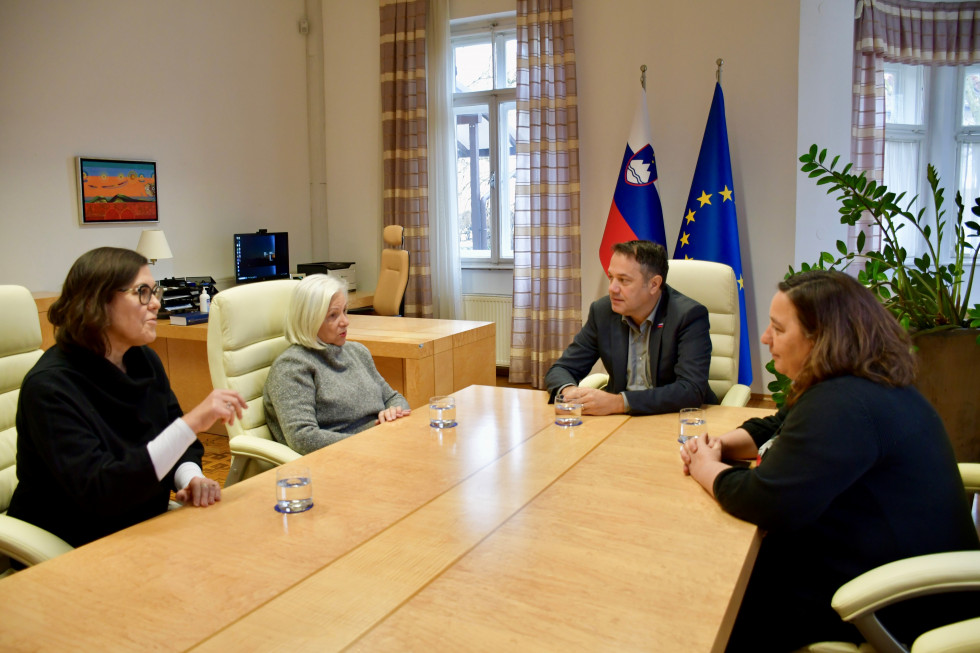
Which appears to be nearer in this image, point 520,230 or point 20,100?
point 20,100

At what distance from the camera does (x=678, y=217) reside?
17.8 ft

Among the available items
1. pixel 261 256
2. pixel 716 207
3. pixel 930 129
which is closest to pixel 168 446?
pixel 716 207

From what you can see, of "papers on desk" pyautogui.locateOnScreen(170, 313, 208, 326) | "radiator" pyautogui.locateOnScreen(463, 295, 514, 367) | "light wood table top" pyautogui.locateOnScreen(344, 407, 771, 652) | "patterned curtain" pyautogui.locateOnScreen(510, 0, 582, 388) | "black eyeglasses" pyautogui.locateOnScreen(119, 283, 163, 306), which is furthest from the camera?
"radiator" pyautogui.locateOnScreen(463, 295, 514, 367)

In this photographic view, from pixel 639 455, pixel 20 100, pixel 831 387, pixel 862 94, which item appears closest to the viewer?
pixel 831 387

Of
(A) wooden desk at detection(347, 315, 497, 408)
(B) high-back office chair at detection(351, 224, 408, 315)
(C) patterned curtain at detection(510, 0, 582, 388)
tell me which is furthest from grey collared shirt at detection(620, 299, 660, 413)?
(B) high-back office chair at detection(351, 224, 408, 315)

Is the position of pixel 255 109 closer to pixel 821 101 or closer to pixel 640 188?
pixel 640 188

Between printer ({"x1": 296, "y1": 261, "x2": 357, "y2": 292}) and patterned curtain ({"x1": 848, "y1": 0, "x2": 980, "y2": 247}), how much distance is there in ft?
13.4

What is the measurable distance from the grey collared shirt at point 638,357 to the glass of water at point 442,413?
2.54 feet

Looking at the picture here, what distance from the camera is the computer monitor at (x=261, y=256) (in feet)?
19.3

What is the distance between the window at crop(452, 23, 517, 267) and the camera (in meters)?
6.14

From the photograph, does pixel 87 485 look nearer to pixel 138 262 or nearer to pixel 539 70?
pixel 138 262

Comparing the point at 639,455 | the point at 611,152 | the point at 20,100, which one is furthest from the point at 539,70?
the point at 639,455

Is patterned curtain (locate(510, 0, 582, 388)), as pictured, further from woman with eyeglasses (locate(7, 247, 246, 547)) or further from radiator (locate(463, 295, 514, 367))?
woman with eyeglasses (locate(7, 247, 246, 547))

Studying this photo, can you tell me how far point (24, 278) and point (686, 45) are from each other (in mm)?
4617
